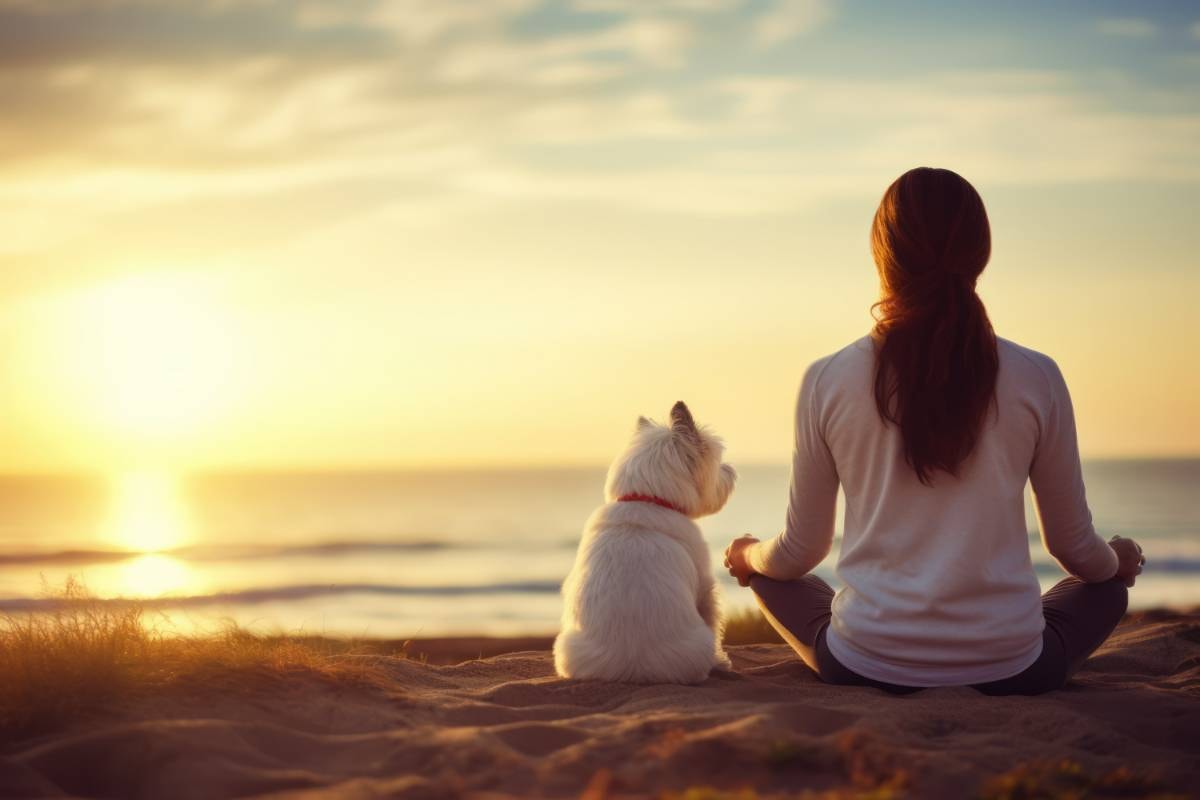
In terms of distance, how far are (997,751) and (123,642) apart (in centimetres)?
341

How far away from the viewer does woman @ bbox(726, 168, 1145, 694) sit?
3.66m

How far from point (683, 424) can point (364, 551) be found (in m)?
24.7

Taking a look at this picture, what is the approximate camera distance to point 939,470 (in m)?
3.74

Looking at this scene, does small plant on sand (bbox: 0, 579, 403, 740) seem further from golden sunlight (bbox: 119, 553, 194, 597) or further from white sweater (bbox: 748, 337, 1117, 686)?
golden sunlight (bbox: 119, 553, 194, 597)

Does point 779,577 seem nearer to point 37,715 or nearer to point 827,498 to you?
point 827,498

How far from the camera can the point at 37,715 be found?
3516 millimetres

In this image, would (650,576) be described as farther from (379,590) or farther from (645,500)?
(379,590)

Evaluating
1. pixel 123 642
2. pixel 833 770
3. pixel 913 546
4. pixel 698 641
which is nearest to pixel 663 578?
pixel 698 641

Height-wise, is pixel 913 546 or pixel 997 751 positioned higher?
pixel 913 546

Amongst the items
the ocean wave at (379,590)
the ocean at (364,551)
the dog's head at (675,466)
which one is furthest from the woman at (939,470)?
the ocean wave at (379,590)

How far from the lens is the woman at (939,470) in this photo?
3.66m

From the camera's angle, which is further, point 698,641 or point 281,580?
point 281,580

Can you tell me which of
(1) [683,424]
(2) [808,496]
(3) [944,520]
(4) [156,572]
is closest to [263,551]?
(4) [156,572]

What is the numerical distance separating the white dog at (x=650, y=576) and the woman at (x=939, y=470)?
0.72 meters
